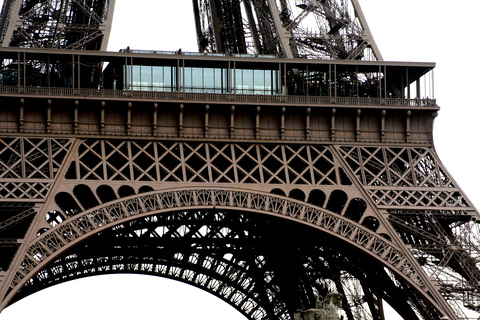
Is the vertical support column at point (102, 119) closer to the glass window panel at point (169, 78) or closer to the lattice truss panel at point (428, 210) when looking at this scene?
the glass window panel at point (169, 78)

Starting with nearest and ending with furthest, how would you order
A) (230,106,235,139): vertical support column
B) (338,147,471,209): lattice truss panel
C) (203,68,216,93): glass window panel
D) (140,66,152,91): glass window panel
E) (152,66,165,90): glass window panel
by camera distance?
(338,147,471,209): lattice truss panel
(230,106,235,139): vertical support column
(140,66,152,91): glass window panel
(152,66,165,90): glass window panel
(203,68,216,93): glass window panel

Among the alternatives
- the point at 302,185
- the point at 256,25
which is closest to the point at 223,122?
the point at 302,185

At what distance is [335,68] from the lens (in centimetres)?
5009

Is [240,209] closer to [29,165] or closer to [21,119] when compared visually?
[29,165]

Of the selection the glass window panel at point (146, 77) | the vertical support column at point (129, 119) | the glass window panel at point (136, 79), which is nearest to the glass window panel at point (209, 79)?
the glass window panel at point (146, 77)

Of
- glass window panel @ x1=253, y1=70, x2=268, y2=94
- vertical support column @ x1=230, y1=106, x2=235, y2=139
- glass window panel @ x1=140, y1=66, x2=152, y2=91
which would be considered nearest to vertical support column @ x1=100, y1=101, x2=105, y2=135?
glass window panel @ x1=140, y1=66, x2=152, y2=91

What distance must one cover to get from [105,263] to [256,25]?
14691 millimetres

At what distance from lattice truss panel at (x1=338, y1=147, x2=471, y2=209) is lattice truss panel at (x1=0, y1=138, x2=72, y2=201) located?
39.4 feet

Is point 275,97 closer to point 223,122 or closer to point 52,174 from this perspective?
point 223,122

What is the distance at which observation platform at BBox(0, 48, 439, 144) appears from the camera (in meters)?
47.9

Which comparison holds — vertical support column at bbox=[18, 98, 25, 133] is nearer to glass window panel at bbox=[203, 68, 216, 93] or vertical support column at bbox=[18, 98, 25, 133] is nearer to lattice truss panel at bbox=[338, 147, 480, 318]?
glass window panel at bbox=[203, 68, 216, 93]

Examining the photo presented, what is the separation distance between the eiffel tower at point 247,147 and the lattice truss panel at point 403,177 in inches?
3.2

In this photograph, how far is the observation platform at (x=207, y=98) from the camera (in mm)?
47906

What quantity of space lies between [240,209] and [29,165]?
8.68 metres
